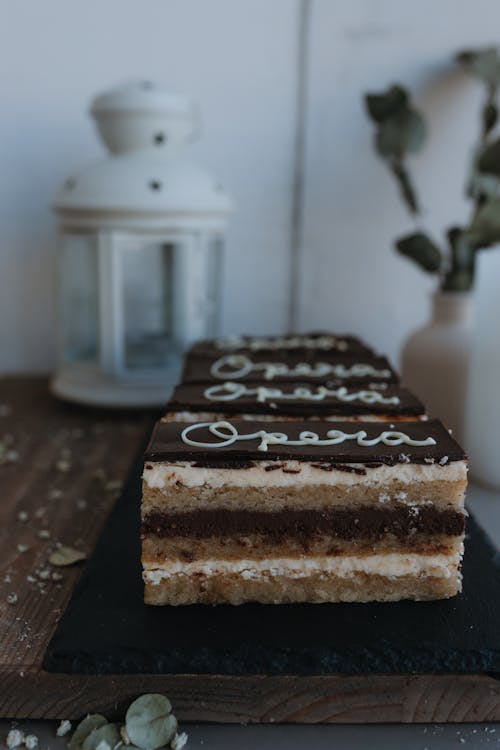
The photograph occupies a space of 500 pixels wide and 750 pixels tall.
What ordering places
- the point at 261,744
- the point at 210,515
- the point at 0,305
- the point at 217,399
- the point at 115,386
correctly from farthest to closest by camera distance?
the point at 0,305
the point at 115,386
the point at 217,399
the point at 210,515
the point at 261,744

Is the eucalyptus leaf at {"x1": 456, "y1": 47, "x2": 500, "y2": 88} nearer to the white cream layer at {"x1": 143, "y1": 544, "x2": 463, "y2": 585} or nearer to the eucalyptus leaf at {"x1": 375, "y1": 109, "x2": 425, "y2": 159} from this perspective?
the eucalyptus leaf at {"x1": 375, "y1": 109, "x2": 425, "y2": 159}

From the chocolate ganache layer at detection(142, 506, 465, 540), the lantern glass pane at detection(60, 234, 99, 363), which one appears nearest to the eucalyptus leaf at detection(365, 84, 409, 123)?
the lantern glass pane at detection(60, 234, 99, 363)

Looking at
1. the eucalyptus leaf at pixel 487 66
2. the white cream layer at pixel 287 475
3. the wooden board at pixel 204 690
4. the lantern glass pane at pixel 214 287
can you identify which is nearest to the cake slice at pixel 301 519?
the white cream layer at pixel 287 475

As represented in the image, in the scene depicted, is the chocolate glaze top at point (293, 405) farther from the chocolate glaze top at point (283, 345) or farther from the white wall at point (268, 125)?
the white wall at point (268, 125)

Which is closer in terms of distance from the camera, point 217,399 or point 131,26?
point 217,399

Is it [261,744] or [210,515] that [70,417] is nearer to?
[210,515]

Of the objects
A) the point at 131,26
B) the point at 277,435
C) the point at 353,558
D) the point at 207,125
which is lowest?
the point at 353,558

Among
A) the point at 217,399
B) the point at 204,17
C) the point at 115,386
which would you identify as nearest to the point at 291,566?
the point at 217,399
